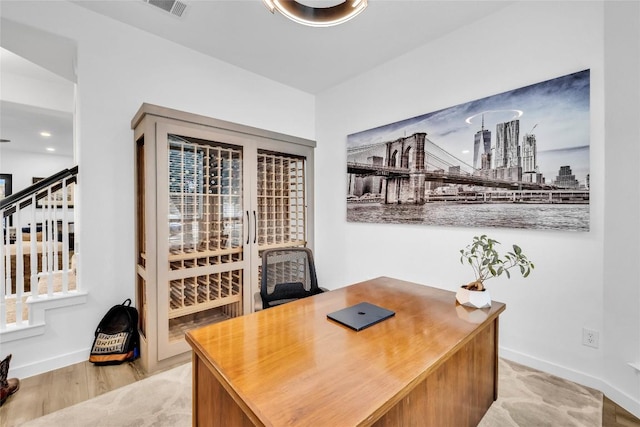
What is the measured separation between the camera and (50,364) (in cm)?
218

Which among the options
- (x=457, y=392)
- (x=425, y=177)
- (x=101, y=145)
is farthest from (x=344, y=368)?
(x=101, y=145)

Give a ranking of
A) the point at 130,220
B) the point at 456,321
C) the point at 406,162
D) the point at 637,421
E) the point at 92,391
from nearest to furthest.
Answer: the point at 456,321, the point at 637,421, the point at 92,391, the point at 130,220, the point at 406,162

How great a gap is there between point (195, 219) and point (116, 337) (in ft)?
3.70

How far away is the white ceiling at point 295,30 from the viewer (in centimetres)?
229

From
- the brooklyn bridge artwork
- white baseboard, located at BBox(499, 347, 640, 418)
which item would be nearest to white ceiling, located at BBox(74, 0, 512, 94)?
the brooklyn bridge artwork

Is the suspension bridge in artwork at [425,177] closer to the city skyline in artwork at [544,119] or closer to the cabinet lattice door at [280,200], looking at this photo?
the city skyline in artwork at [544,119]

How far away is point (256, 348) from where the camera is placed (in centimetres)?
113

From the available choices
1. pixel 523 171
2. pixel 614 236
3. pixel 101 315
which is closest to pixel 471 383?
pixel 614 236

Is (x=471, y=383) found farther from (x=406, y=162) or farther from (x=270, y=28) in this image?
(x=270, y=28)

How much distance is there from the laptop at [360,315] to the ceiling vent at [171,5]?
2.65 meters

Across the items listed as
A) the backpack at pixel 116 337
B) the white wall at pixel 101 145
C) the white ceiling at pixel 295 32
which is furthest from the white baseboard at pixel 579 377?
the white wall at pixel 101 145

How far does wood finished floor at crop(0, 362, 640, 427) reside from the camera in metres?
1.70

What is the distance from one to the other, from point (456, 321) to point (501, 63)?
2.13 m

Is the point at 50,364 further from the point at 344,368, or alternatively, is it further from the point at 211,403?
the point at 344,368
